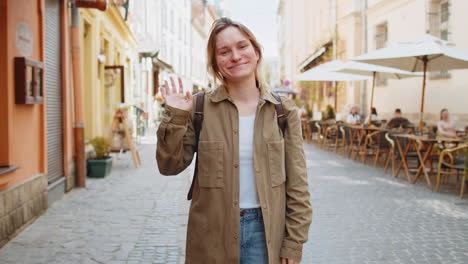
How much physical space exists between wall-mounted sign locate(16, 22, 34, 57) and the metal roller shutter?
111cm

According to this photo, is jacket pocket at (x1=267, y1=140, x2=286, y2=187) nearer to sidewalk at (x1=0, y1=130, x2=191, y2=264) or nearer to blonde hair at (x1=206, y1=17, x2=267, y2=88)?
blonde hair at (x1=206, y1=17, x2=267, y2=88)

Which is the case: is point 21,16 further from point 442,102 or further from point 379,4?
point 379,4

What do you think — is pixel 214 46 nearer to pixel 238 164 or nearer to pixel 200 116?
pixel 200 116

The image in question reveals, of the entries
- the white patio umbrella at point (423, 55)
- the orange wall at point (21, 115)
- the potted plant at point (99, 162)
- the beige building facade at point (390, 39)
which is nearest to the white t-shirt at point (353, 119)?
the beige building facade at point (390, 39)

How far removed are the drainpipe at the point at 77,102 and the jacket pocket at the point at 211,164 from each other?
257 inches

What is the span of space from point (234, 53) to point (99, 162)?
761 cm

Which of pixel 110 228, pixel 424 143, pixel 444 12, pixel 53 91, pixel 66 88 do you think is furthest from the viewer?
pixel 444 12

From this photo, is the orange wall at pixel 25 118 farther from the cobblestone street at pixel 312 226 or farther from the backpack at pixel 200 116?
the backpack at pixel 200 116

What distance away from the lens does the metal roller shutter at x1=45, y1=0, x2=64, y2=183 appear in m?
7.10

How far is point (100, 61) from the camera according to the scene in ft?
38.5

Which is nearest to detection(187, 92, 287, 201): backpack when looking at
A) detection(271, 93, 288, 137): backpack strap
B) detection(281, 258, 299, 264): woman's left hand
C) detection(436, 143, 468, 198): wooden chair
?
detection(271, 93, 288, 137): backpack strap

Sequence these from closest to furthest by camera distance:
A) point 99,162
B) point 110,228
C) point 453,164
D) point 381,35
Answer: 1. point 110,228
2. point 453,164
3. point 99,162
4. point 381,35

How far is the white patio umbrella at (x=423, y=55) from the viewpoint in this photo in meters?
9.33

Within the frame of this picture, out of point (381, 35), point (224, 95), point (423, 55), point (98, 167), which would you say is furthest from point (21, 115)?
point (381, 35)
